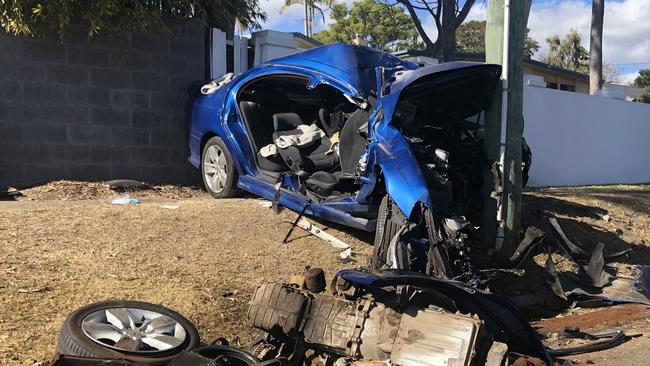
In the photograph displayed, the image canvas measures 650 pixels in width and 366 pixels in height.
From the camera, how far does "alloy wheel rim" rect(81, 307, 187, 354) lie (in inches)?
155

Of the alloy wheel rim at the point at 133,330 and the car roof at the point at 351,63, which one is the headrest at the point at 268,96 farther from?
the alloy wheel rim at the point at 133,330

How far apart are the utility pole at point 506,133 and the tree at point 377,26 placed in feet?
122

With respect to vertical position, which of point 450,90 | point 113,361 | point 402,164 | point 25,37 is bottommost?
point 113,361

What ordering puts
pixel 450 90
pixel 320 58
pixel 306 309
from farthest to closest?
1. pixel 320 58
2. pixel 450 90
3. pixel 306 309

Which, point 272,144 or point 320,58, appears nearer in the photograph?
point 320,58

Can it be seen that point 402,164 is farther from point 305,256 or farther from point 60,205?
point 60,205

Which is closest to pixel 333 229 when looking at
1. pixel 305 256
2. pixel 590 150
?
pixel 305 256

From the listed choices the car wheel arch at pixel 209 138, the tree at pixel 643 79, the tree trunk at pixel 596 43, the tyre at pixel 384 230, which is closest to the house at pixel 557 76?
the tree trunk at pixel 596 43

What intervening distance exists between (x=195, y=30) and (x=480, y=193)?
226 inches

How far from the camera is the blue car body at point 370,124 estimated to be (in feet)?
18.0

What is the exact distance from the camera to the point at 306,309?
168 inches

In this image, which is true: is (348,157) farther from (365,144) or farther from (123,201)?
(123,201)

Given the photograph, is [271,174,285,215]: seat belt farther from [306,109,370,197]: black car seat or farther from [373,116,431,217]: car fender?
[373,116,431,217]: car fender

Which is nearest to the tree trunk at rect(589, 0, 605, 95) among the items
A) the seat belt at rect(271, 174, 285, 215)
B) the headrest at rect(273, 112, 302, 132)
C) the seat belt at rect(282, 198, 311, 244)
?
the headrest at rect(273, 112, 302, 132)
